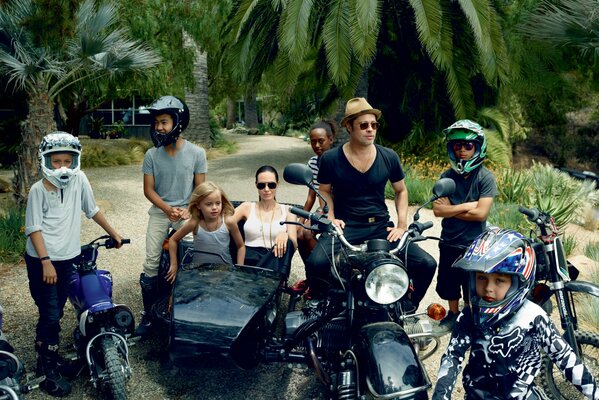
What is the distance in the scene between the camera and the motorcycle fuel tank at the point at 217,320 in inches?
136

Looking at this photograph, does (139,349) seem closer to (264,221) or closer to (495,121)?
(264,221)

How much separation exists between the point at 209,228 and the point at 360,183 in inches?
52.5

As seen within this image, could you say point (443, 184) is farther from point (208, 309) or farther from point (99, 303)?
point (99, 303)

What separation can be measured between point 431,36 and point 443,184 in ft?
28.2

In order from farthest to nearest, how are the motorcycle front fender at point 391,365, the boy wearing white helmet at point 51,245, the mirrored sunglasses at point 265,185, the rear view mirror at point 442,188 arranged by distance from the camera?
the mirrored sunglasses at point 265,185, the boy wearing white helmet at point 51,245, the rear view mirror at point 442,188, the motorcycle front fender at point 391,365

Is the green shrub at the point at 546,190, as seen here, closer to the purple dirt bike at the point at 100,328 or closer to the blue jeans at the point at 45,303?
the purple dirt bike at the point at 100,328

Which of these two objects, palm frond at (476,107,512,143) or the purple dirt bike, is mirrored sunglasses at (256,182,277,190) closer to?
the purple dirt bike

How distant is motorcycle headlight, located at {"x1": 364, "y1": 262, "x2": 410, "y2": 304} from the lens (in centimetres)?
300

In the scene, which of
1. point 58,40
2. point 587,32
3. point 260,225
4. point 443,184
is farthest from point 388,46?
point 443,184

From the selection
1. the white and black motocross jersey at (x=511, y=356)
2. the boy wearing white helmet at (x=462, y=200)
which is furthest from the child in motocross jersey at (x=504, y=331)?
the boy wearing white helmet at (x=462, y=200)

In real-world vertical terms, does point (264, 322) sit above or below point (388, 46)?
below

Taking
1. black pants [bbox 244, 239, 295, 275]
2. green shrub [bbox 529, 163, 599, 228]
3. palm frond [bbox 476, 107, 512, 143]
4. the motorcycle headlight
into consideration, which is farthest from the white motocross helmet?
palm frond [bbox 476, 107, 512, 143]

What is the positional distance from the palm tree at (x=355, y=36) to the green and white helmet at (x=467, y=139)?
676 centimetres

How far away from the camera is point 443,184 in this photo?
134 inches
